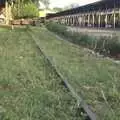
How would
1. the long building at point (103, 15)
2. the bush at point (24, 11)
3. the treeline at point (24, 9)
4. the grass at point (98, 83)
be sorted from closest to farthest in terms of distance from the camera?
the grass at point (98, 83)
the long building at point (103, 15)
the treeline at point (24, 9)
the bush at point (24, 11)

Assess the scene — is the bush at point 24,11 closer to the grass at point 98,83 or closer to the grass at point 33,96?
the grass at point 98,83

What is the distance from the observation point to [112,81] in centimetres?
1022

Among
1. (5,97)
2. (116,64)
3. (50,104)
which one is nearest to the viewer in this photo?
(50,104)

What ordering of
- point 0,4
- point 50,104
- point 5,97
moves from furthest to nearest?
point 0,4, point 5,97, point 50,104

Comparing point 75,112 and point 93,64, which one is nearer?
point 75,112

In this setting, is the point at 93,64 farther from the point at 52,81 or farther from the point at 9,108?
the point at 9,108

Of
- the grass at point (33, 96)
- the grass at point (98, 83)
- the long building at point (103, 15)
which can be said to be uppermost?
the long building at point (103, 15)

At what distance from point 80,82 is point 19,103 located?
3.05 metres

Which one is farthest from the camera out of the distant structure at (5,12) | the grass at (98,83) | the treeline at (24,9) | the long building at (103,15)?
the treeline at (24,9)

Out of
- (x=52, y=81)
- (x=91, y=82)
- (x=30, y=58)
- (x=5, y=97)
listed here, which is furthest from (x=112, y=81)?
(x=30, y=58)

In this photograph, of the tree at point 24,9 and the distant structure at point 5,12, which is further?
the tree at point 24,9

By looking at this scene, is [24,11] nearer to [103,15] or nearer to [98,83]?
[103,15]

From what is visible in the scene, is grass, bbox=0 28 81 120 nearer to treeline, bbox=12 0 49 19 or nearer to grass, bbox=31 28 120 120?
grass, bbox=31 28 120 120

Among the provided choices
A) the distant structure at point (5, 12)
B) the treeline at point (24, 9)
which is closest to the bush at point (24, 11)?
the treeline at point (24, 9)
